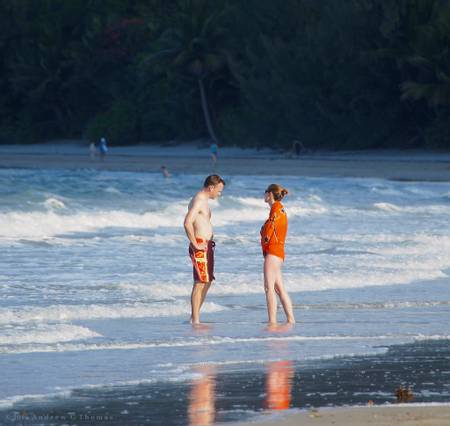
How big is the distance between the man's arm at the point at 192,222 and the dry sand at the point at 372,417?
12.0ft

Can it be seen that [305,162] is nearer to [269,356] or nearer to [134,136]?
[134,136]

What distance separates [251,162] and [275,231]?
41.7 m

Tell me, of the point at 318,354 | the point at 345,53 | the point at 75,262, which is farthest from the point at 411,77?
the point at 318,354

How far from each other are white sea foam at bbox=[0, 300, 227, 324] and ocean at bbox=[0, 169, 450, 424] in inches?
0.7

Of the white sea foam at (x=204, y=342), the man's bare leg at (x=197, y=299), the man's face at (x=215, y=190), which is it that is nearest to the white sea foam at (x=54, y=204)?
the man's bare leg at (x=197, y=299)

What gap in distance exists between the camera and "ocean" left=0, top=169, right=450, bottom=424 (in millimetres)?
8945

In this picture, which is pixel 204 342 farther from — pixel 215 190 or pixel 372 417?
pixel 372 417

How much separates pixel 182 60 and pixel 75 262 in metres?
44.9

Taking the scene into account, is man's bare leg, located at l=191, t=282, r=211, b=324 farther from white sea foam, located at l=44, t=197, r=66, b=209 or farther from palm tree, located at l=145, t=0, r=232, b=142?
palm tree, located at l=145, t=0, r=232, b=142

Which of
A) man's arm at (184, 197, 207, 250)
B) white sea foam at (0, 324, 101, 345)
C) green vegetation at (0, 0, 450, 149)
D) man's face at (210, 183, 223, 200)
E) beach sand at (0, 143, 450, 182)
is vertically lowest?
white sea foam at (0, 324, 101, 345)

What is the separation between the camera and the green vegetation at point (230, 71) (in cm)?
5100

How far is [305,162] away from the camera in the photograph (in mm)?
50969

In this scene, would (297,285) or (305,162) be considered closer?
(297,285)

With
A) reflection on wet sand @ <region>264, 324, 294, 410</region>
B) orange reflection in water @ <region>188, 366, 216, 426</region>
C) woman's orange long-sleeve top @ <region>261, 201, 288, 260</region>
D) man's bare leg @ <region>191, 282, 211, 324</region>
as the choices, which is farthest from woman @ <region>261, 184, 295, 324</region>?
orange reflection in water @ <region>188, 366, 216, 426</region>
